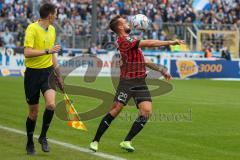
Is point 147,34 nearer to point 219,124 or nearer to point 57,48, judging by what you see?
point 219,124

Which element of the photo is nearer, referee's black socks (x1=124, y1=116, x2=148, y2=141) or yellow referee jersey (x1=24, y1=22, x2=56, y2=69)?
yellow referee jersey (x1=24, y1=22, x2=56, y2=69)

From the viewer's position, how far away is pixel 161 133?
43.8ft

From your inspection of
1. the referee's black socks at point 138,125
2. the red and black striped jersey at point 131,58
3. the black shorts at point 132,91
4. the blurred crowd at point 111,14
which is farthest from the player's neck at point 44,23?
the blurred crowd at point 111,14

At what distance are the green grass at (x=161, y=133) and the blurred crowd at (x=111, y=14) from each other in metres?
18.3

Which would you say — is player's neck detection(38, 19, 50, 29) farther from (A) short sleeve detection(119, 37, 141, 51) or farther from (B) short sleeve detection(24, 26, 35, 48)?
(A) short sleeve detection(119, 37, 141, 51)

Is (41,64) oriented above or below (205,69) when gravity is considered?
above

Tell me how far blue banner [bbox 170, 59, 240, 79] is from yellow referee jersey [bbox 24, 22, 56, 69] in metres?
26.5

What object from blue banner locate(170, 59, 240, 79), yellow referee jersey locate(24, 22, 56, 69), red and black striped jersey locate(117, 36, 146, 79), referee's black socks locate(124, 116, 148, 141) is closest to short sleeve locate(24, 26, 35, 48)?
yellow referee jersey locate(24, 22, 56, 69)

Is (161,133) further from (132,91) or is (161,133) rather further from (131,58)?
(131,58)

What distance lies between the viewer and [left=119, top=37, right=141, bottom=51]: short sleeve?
1050 cm

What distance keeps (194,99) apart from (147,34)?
20.4m

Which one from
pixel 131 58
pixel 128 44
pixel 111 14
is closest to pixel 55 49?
pixel 128 44

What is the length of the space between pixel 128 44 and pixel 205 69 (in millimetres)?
27149

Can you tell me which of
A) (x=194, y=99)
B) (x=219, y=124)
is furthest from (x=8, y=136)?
(x=194, y=99)
